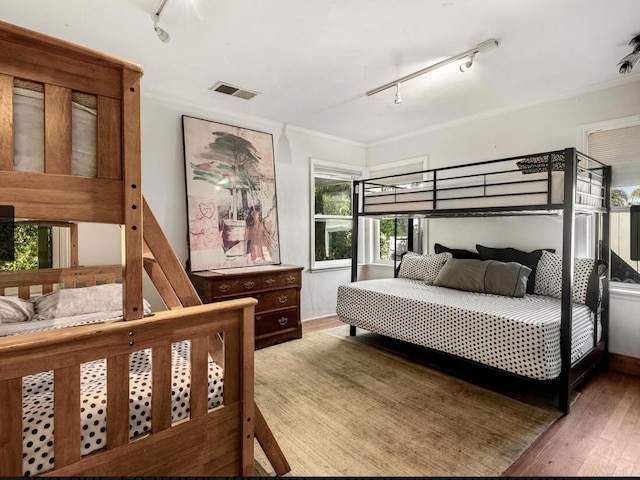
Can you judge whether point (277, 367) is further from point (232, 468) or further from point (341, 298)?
point (232, 468)

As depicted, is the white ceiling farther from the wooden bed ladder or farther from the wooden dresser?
the wooden dresser

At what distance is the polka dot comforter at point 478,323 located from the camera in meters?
2.20

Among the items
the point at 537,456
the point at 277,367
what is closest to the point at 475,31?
the point at 537,456

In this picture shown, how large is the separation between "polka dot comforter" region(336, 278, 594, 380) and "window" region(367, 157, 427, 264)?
1151mm

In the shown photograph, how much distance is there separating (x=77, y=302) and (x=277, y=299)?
1.73 m

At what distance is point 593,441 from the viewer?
1908mm

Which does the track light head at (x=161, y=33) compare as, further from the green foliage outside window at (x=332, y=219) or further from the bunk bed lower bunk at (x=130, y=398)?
the green foliage outside window at (x=332, y=219)

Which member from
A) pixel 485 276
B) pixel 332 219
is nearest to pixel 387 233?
pixel 332 219

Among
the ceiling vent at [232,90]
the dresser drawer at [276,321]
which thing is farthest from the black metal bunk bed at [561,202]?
the ceiling vent at [232,90]

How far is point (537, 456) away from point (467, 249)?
2.38 meters

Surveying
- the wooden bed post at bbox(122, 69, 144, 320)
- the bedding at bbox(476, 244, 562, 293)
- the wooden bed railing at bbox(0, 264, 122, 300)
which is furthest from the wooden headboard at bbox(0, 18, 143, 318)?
the bedding at bbox(476, 244, 562, 293)

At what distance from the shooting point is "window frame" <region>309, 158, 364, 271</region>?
4430mm

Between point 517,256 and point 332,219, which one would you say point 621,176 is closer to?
point 517,256

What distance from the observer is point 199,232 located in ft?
11.2
